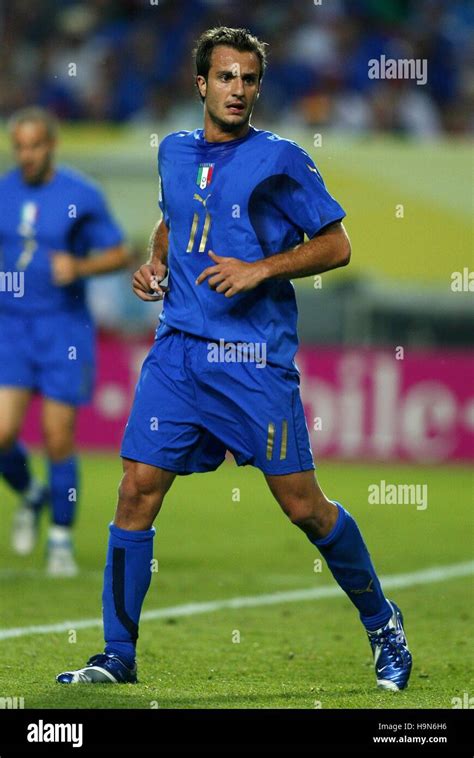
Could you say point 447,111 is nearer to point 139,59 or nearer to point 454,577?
point 139,59

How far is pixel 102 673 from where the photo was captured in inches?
218

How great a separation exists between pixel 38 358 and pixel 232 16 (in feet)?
33.2

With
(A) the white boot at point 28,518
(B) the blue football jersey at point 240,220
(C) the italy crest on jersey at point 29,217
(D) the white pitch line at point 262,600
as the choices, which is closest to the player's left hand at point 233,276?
(B) the blue football jersey at point 240,220

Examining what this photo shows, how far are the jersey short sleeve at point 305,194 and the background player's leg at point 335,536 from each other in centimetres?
89

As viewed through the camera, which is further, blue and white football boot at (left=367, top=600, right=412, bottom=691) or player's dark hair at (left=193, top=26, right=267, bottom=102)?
blue and white football boot at (left=367, top=600, right=412, bottom=691)

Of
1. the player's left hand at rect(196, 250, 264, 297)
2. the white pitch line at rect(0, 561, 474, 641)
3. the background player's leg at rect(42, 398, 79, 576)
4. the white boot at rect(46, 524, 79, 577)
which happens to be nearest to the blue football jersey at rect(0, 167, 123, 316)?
the background player's leg at rect(42, 398, 79, 576)

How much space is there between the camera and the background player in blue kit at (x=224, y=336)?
18.0 ft

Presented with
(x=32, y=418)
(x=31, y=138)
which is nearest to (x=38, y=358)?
(x=31, y=138)

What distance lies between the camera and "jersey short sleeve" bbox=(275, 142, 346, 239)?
548 cm

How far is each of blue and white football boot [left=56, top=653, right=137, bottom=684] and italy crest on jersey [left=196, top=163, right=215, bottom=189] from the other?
1.71 metres

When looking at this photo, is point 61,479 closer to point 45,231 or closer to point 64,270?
point 64,270

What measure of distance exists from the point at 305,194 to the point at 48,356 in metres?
3.68

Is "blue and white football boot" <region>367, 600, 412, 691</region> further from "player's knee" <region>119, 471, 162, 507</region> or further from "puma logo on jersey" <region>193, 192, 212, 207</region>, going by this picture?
"puma logo on jersey" <region>193, 192, 212, 207</region>

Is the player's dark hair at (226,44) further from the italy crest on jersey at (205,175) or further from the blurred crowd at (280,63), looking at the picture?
the blurred crowd at (280,63)
